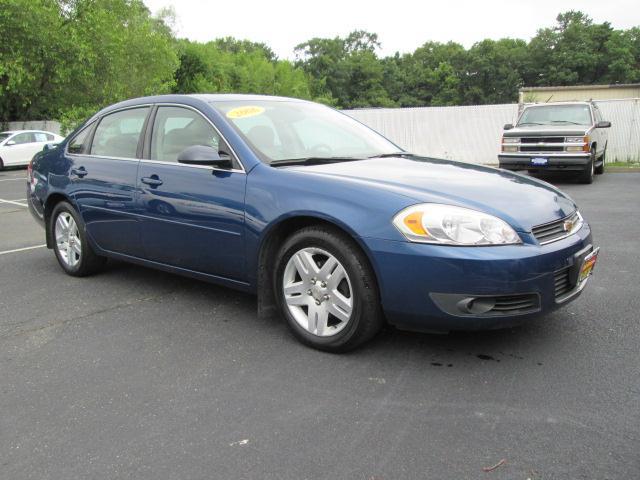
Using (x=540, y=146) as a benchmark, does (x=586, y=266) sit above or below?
below

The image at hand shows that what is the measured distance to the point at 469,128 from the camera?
19.1m

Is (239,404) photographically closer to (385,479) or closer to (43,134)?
(385,479)

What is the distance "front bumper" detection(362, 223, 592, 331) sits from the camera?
2.95 m

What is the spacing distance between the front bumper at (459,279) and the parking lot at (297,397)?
31cm

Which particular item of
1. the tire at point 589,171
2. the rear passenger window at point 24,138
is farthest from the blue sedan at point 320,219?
the rear passenger window at point 24,138

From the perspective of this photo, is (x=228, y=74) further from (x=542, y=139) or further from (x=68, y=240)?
(x=68, y=240)

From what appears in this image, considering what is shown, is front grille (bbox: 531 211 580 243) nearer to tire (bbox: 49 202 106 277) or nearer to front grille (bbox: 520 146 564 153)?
tire (bbox: 49 202 106 277)

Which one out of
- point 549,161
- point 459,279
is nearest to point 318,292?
point 459,279

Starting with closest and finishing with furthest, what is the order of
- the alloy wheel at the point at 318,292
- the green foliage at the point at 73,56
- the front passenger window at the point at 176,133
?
the alloy wheel at the point at 318,292 < the front passenger window at the point at 176,133 < the green foliage at the point at 73,56

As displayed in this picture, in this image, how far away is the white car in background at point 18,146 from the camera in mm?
20766

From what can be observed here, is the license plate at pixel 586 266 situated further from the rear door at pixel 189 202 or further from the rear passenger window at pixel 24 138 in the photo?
the rear passenger window at pixel 24 138

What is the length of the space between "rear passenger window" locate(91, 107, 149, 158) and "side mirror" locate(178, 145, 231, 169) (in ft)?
3.25

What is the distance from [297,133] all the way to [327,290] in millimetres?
1401

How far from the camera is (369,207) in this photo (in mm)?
3184
